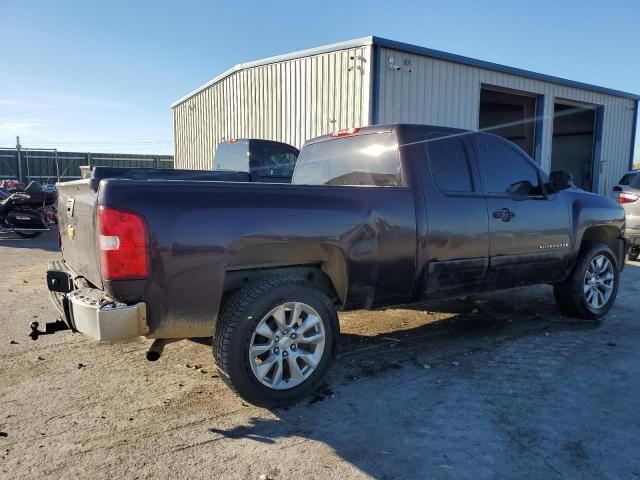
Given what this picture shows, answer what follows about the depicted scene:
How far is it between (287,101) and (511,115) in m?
8.80

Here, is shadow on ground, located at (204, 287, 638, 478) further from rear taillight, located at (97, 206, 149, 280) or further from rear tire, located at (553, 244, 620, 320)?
rear taillight, located at (97, 206, 149, 280)

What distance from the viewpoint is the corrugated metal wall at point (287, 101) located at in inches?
427

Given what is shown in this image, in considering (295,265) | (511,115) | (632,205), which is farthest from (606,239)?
(511,115)

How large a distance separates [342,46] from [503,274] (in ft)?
25.4

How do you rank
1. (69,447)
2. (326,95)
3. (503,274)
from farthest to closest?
1. (326,95)
2. (503,274)
3. (69,447)

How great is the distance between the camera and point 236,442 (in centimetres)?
295

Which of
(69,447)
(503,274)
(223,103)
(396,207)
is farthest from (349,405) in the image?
(223,103)

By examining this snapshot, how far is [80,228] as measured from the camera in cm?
344

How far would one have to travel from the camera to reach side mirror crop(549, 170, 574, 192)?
16.4 ft

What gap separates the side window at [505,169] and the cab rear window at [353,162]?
3.30 ft

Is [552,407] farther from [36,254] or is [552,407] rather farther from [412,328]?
[36,254]

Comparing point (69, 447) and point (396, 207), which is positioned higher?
point (396, 207)

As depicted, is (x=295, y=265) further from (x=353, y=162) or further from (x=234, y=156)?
(x=234, y=156)

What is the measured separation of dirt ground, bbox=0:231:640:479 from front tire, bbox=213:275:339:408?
17cm
